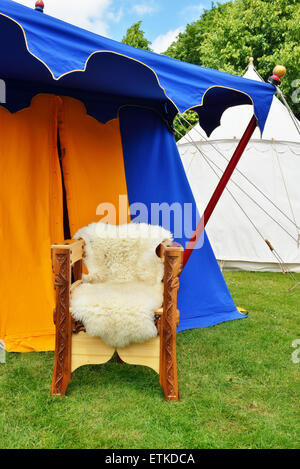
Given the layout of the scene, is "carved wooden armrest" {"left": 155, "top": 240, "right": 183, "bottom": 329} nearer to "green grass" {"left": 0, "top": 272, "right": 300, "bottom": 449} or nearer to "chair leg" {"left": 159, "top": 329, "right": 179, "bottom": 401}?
"chair leg" {"left": 159, "top": 329, "right": 179, "bottom": 401}

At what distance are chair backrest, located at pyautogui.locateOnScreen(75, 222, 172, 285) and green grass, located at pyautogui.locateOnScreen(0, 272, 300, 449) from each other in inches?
22.8

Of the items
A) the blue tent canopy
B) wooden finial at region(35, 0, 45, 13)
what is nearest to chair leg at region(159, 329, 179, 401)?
the blue tent canopy

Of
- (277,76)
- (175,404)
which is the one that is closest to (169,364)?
(175,404)

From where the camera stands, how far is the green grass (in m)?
1.60

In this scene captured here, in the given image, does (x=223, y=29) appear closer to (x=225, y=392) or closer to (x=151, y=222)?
(x=151, y=222)

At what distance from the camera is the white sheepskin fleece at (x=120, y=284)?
1.81 metres

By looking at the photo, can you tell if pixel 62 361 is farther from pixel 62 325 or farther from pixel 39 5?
pixel 39 5

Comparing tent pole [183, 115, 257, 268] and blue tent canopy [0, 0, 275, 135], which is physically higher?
blue tent canopy [0, 0, 275, 135]

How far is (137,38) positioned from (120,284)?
1479cm

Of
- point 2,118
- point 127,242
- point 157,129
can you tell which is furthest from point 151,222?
point 2,118

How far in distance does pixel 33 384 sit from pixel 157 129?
2.00 metres

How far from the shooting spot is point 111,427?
5.49 feet

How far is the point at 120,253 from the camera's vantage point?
236 cm

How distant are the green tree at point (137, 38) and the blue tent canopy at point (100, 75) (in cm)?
1331
